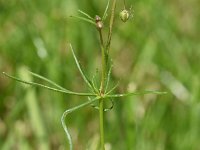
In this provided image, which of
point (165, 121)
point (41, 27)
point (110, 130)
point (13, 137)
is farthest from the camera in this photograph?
point (41, 27)

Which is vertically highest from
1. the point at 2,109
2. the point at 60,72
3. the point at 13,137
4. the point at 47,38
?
the point at 47,38

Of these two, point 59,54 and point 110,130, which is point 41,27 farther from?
point 110,130

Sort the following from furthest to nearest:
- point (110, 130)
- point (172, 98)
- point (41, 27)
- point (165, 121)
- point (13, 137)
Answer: point (41, 27) < point (172, 98) < point (165, 121) < point (110, 130) < point (13, 137)

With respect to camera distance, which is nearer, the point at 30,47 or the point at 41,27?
the point at 30,47

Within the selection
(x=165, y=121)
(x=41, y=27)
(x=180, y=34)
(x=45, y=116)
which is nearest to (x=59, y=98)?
(x=45, y=116)

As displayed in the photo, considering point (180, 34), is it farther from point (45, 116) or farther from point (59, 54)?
point (45, 116)

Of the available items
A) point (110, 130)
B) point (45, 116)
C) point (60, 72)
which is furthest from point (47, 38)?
point (110, 130)

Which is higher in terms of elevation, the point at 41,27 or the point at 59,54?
the point at 41,27
